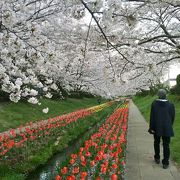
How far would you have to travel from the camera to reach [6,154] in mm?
7992

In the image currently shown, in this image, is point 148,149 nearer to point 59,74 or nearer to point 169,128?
point 169,128

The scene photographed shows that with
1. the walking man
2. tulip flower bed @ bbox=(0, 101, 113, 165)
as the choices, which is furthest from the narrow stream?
the walking man

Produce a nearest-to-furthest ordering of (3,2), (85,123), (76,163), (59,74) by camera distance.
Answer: (3,2) < (76,163) < (59,74) < (85,123)

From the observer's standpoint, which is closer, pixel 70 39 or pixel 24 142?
pixel 24 142

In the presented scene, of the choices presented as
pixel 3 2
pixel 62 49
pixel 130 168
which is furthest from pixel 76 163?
pixel 62 49

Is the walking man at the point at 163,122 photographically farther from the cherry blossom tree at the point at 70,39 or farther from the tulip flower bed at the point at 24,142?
the tulip flower bed at the point at 24,142

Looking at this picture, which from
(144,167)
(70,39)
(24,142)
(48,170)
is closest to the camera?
(144,167)

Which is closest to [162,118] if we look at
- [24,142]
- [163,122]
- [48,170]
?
[163,122]

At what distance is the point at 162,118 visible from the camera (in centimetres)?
745

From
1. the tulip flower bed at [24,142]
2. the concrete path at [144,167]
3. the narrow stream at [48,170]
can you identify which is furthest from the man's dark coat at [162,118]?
the tulip flower bed at [24,142]

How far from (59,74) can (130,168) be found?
296 inches

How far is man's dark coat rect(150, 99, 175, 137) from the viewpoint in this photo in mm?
7339

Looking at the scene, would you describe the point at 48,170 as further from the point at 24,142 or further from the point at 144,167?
the point at 144,167

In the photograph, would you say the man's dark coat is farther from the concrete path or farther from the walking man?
the concrete path
